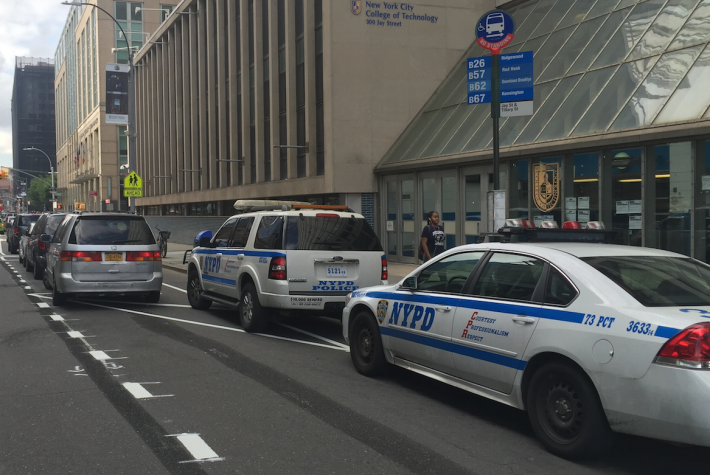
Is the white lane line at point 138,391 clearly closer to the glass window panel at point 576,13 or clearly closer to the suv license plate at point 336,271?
the suv license plate at point 336,271

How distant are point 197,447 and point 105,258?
847 cm

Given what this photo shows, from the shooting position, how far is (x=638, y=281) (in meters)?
5.21

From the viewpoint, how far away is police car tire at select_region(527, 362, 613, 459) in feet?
16.0

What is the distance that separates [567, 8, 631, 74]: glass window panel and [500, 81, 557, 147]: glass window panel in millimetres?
696

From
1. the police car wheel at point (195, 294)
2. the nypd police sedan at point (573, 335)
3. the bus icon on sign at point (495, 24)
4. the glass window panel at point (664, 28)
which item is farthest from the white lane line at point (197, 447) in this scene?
the glass window panel at point (664, 28)

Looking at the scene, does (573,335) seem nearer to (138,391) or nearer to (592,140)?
(138,391)

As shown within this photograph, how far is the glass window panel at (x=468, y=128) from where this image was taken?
64.3 feet

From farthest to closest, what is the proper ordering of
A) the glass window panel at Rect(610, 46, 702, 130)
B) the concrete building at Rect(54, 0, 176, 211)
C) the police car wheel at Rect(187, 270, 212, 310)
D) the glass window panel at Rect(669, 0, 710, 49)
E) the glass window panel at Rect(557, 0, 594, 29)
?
the concrete building at Rect(54, 0, 176, 211) < the glass window panel at Rect(557, 0, 594, 29) < the glass window panel at Rect(669, 0, 710, 49) < the glass window panel at Rect(610, 46, 702, 130) < the police car wheel at Rect(187, 270, 212, 310)

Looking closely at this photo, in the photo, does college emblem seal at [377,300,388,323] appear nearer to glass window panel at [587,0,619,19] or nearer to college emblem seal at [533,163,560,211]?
college emblem seal at [533,163,560,211]

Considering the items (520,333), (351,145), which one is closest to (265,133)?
(351,145)

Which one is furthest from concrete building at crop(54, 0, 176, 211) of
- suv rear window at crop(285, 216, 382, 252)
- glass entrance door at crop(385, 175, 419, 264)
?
suv rear window at crop(285, 216, 382, 252)

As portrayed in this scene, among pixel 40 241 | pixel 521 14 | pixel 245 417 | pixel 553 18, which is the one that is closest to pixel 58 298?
pixel 40 241

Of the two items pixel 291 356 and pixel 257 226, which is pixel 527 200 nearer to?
pixel 257 226

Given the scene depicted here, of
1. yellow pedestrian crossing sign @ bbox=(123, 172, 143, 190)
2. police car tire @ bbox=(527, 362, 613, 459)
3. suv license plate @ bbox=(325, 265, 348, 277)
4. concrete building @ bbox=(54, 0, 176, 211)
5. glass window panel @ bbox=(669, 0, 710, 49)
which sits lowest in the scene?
police car tire @ bbox=(527, 362, 613, 459)
